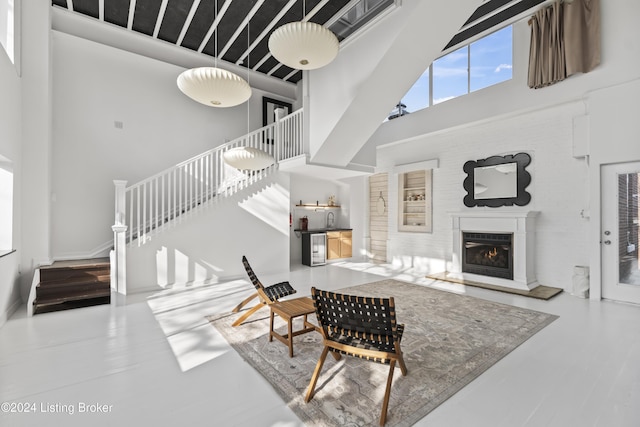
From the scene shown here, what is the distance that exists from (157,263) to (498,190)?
691 centimetres

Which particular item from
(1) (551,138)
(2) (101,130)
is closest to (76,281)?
(2) (101,130)

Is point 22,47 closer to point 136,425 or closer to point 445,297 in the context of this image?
point 136,425

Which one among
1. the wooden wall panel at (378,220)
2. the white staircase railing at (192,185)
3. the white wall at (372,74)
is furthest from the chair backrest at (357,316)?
the wooden wall panel at (378,220)

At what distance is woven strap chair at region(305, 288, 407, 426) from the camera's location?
2088 millimetres

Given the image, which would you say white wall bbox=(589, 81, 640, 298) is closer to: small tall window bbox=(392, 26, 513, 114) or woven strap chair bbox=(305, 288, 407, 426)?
small tall window bbox=(392, 26, 513, 114)

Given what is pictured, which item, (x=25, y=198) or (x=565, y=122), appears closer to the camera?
(x=25, y=198)

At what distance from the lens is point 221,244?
6090 millimetres

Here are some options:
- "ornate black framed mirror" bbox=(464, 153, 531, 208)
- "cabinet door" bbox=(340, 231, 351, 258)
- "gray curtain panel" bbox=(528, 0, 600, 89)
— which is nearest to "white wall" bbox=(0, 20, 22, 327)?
"cabinet door" bbox=(340, 231, 351, 258)

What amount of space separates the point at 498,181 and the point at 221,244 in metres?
5.95

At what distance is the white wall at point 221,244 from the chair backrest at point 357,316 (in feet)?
13.7

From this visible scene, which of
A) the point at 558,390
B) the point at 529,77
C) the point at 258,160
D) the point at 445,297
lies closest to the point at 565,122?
the point at 529,77

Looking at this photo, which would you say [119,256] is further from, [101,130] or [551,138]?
[551,138]

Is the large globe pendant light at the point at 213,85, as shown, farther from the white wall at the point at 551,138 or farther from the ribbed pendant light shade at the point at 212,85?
the white wall at the point at 551,138

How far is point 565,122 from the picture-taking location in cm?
528
